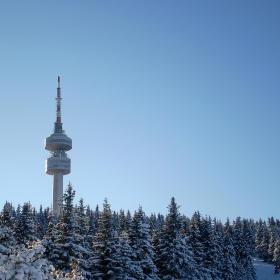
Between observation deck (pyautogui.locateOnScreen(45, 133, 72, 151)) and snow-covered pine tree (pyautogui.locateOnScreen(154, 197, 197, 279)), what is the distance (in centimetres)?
11930

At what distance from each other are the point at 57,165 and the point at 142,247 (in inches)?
4758

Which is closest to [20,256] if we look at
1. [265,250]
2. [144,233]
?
[144,233]

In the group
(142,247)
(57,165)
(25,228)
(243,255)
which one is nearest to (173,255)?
(142,247)

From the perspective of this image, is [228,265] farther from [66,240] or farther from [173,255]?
[66,240]

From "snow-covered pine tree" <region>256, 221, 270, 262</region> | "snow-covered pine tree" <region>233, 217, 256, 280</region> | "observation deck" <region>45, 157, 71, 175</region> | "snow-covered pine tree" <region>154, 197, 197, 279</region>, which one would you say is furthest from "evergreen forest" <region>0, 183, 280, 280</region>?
"observation deck" <region>45, 157, 71, 175</region>

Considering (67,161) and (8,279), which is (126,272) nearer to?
(8,279)

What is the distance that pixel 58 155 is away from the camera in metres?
166

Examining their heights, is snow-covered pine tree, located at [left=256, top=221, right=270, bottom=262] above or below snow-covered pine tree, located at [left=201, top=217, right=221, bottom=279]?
above

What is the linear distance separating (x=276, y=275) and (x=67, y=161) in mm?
91646

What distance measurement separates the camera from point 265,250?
118000mm

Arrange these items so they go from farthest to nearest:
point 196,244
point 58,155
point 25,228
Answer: point 58,155 < point 196,244 < point 25,228

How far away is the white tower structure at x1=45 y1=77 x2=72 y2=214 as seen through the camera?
163125 millimetres

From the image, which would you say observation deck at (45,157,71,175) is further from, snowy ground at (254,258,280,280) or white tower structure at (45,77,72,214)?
snowy ground at (254,258,280,280)

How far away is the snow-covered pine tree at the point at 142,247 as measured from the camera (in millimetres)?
44312
